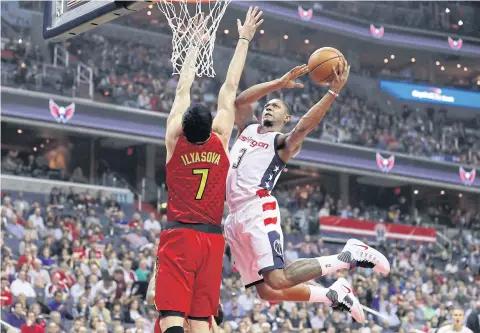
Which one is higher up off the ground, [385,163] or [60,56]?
[60,56]

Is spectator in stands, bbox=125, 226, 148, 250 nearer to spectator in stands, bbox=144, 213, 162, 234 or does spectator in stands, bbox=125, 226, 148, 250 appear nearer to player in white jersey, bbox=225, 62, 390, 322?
spectator in stands, bbox=144, 213, 162, 234

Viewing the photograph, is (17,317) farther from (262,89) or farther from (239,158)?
(262,89)

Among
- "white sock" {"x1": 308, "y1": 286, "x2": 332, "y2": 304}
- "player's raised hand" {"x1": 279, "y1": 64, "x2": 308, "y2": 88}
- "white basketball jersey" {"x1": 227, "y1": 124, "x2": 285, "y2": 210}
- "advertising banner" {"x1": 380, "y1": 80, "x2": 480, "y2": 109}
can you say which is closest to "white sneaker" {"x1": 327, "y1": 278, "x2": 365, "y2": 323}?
"white sock" {"x1": 308, "y1": 286, "x2": 332, "y2": 304}

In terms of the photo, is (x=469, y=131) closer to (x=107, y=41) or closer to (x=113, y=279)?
(x=107, y=41)

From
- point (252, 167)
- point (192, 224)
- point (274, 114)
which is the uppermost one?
point (274, 114)

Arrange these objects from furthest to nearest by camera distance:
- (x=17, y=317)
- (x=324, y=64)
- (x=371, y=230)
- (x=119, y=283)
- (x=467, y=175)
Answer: (x=467, y=175) → (x=371, y=230) → (x=119, y=283) → (x=17, y=317) → (x=324, y=64)

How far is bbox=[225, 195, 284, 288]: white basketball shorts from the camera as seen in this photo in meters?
8.49

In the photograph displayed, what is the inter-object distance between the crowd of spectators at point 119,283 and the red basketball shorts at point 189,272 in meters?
7.05

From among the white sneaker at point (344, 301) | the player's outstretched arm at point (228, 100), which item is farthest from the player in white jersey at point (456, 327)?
the player's outstretched arm at point (228, 100)

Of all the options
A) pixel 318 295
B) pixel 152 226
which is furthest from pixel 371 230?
pixel 318 295

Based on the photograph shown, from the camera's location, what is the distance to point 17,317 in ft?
48.4

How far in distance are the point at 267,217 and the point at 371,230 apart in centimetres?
2271

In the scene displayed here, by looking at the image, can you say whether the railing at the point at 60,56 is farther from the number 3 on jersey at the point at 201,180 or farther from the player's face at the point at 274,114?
the number 3 on jersey at the point at 201,180

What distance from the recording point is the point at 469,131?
4034 centimetres
